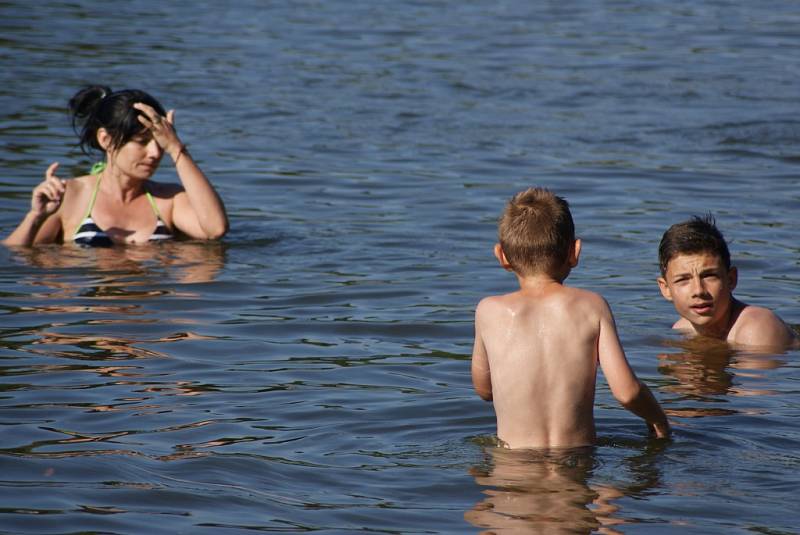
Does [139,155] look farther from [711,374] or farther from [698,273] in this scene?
[711,374]

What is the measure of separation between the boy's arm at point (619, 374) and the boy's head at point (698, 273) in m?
2.33

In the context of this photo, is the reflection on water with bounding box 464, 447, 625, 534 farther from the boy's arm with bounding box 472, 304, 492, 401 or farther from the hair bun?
the hair bun

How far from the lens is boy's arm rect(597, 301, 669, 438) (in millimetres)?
5402

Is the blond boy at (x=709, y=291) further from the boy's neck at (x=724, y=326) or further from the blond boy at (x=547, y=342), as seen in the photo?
the blond boy at (x=547, y=342)

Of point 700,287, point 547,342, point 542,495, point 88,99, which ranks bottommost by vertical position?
point 542,495

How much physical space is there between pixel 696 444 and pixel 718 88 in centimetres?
1180

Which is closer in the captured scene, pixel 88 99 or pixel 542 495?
pixel 542 495

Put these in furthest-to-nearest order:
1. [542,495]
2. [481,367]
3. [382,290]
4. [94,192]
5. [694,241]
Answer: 1. [94,192]
2. [382,290]
3. [694,241]
4. [481,367]
5. [542,495]

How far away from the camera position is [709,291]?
313 inches

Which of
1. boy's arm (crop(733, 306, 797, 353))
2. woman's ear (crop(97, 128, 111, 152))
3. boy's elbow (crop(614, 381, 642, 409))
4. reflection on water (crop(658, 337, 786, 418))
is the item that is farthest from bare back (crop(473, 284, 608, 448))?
woman's ear (crop(97, 128, 111, 152))

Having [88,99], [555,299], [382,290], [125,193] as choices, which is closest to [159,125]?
[88,99]

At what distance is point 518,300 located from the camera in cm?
567

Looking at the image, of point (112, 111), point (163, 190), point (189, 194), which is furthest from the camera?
point (163, 190)

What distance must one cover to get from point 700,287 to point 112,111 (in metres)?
4.57
